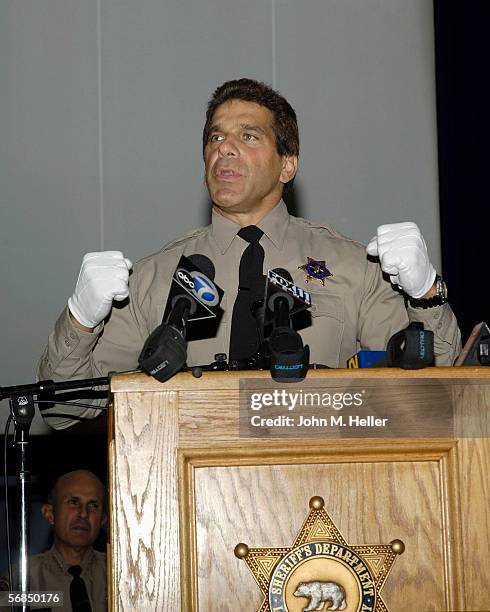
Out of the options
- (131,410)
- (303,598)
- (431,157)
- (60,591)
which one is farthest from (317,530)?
(431,157)

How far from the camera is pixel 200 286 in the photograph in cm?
163

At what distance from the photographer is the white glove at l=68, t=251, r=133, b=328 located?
6.47 ft

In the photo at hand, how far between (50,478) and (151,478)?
2325mm

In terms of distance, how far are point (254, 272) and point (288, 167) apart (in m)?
0.37

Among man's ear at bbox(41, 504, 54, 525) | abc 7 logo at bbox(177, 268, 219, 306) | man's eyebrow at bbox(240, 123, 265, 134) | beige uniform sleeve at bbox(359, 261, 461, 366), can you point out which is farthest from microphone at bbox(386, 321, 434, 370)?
man's ear at bbox(41, 504, 54, 525)

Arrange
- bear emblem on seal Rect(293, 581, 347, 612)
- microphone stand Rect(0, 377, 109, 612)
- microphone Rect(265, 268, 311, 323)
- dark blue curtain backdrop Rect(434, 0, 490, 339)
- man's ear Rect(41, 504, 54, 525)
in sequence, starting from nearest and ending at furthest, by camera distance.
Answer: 1. bear emblem on seal Rect(293, 581, 347, 612)
2. microphone Rect(265, 268, 311, 323)
3. microphone stand Rect(0, 377, 109, 612)
4. man's ear Rect(41, 504, 54, 525)
5. dark blue curtain backdrop Rect(434, 0, 490, 339)

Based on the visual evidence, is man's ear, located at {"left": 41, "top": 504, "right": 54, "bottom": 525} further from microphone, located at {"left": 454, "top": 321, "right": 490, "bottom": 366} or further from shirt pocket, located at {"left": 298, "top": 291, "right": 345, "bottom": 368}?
microphone, located at {"left": 454, "top": 321, "right": 490, "bottom": 366}

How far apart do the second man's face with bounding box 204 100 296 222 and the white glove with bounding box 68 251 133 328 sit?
0.45 metres

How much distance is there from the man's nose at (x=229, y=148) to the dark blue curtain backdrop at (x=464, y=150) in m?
1.51

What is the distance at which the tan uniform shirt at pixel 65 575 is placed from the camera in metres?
3.26

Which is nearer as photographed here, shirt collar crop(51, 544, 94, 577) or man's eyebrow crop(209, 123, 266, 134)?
man's eyebrow crop(209, 123, 266, 134)

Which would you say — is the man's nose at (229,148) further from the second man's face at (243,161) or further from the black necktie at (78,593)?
the black necktie at (78,593)

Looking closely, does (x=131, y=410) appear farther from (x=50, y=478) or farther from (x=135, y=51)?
(x=135, y=51)

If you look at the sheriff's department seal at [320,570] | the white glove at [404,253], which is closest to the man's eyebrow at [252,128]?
the white glove at [404,253]
